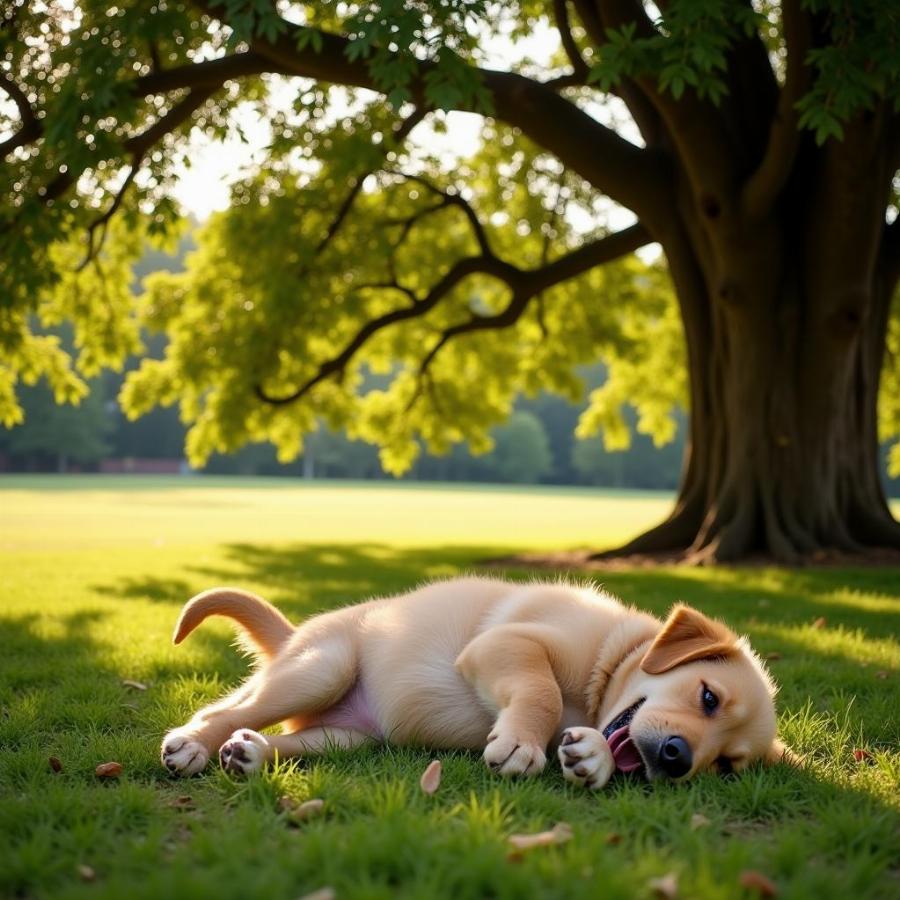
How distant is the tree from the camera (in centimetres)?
892

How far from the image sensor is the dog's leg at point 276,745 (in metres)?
3.48

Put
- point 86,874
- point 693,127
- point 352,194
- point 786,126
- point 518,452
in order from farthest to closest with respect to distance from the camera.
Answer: point 518,452 → point 352,194 → point 693,127 → point 786,126 → point 86,874

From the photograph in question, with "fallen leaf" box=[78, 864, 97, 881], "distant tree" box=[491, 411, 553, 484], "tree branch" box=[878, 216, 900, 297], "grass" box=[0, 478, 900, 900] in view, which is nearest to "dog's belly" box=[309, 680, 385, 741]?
"grass" box=[0, 478, 900, 900]

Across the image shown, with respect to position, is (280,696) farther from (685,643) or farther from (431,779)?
(685,643)

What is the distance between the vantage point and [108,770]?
3516 millimetres

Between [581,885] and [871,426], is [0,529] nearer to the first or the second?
[871,426]

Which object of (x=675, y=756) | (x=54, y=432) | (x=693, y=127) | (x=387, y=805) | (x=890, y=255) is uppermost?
(x=693, y=127)

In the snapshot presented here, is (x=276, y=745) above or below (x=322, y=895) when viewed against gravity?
below

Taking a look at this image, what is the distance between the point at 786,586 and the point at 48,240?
8.78 metres

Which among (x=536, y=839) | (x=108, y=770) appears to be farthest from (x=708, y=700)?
(x=108, y=770)

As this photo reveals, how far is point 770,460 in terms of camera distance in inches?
499

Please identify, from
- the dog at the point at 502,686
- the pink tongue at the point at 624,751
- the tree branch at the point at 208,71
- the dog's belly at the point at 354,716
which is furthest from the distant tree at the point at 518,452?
the pink tongue at the point at 624,751

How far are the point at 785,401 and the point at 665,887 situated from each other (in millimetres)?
11195

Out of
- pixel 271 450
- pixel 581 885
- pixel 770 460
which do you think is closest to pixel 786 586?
pixel 770 460
